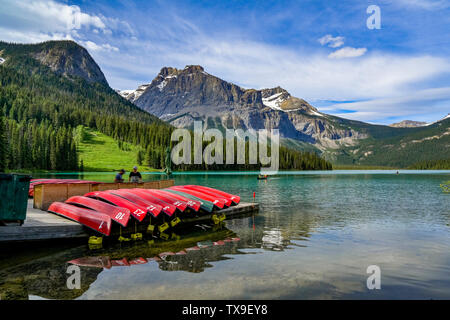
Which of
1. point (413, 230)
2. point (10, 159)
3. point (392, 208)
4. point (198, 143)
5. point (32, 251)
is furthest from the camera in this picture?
point (198, 143)

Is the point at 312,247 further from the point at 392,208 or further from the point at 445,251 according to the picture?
the point at 392,208

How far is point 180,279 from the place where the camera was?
11758mm

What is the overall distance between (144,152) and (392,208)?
501 feet

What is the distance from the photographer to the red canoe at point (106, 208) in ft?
57.8

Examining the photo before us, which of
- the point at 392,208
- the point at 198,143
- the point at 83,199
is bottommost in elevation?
the point at 392,208

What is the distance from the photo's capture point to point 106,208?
60.9 feet

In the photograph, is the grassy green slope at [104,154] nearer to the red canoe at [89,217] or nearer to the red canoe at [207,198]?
the red canoe at [207,198]

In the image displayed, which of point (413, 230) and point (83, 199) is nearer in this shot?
point (83, 199)

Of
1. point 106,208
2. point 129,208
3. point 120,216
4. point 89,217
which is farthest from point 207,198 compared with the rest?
point 89,217

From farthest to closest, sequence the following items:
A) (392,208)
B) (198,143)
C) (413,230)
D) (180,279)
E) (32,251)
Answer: (198,143)
(392,208)
(413,230)
(32,251)
(180,279)

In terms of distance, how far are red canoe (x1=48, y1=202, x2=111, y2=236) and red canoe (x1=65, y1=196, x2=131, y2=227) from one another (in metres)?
0.45
